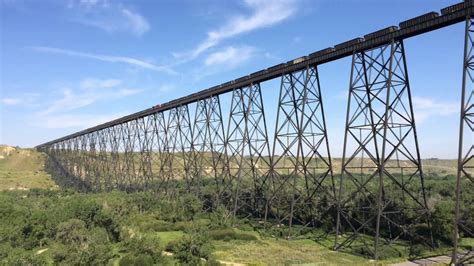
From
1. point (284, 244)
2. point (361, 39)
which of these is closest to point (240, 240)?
point (284, 244)

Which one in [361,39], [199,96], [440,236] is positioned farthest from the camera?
[199,96]

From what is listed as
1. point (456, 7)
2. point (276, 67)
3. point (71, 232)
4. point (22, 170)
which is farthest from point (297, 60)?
point (22, 170)

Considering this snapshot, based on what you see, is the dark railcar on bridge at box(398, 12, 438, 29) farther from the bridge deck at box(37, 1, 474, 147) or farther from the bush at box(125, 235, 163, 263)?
the bush at box(125, 235, 163, 263)

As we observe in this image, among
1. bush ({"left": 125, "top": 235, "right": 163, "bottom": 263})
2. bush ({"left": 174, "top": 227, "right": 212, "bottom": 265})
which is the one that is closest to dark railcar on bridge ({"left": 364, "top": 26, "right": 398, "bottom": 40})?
bush ({"left": 174, "top": 227, "right": 212, "bottom": 265})

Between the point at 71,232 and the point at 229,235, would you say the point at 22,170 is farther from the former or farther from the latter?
the point at 229,235

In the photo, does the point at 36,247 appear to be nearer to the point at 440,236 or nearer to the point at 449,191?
the point at 440,236

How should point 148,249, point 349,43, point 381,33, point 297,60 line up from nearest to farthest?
1. point 381,33
2. point 349,43
3. point 148,249
4. point 297,60

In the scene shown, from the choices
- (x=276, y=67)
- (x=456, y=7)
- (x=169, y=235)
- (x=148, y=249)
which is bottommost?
(x=169, y=235)

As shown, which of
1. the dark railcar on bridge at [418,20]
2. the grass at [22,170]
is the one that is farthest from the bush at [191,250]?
the grass at [22,170]

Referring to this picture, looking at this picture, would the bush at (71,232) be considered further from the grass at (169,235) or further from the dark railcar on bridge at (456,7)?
the dark railcar on bridge at (456,7)
